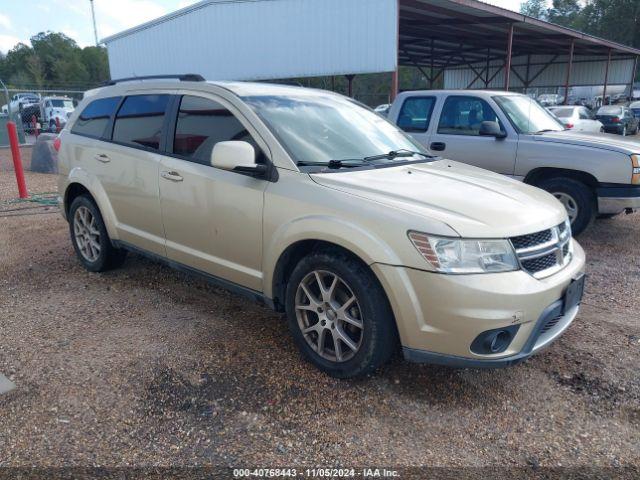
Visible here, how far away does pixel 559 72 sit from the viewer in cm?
3453

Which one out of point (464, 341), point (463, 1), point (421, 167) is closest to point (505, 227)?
point (464, 341)

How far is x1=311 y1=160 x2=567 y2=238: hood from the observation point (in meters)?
2.82

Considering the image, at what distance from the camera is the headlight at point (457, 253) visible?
270 centimetres

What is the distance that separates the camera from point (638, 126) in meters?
25.0

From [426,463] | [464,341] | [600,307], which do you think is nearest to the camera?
[426,463]

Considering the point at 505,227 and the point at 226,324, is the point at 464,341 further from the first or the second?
the point at 226,324

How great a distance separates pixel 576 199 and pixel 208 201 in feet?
15.2

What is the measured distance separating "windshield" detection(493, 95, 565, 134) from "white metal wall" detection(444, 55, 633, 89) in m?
29.8

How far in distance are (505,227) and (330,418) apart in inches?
56.1

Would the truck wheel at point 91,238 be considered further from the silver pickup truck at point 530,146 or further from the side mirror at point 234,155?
the silver pickup truck at point 530,146

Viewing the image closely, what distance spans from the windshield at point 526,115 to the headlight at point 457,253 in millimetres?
4547

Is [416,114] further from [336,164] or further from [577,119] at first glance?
[577,119]

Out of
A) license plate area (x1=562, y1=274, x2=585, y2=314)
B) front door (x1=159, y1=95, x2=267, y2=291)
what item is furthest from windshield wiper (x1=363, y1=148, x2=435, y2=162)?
license plate area (x1=562, y1=274, x2=585, y2=314)

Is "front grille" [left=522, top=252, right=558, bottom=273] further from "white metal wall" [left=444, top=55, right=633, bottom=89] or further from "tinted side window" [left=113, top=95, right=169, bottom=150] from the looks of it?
"white metal wall" [left=444, top=55, right=633, bottom=89]
